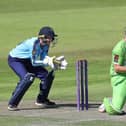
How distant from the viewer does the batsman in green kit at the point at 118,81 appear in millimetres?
11680

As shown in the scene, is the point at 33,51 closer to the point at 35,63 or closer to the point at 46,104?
the point at 35,63

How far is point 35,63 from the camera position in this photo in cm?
1235

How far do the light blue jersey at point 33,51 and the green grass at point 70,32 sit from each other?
1.87 m

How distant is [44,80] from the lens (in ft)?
→ 41.8

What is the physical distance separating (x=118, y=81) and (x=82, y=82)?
0.66 m

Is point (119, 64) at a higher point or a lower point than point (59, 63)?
higher

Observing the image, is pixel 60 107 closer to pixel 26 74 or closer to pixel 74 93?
pixel 26 74

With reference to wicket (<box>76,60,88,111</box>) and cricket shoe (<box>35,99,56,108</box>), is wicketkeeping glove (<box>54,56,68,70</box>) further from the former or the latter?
cricket shoe (<box>35,99,56,108</box>)

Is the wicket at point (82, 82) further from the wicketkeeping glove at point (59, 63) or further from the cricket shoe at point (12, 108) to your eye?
the cricket shoe at point (12, 108)

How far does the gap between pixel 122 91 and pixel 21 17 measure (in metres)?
33.9

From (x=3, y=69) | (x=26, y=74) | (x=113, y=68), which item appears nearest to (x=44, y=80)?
(x=26, y=74)

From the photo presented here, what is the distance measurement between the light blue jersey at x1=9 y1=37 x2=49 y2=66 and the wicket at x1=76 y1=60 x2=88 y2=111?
0.76 metres

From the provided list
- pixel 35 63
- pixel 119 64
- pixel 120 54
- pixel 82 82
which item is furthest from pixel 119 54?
pixel 35 63

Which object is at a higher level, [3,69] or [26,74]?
[26,74]
